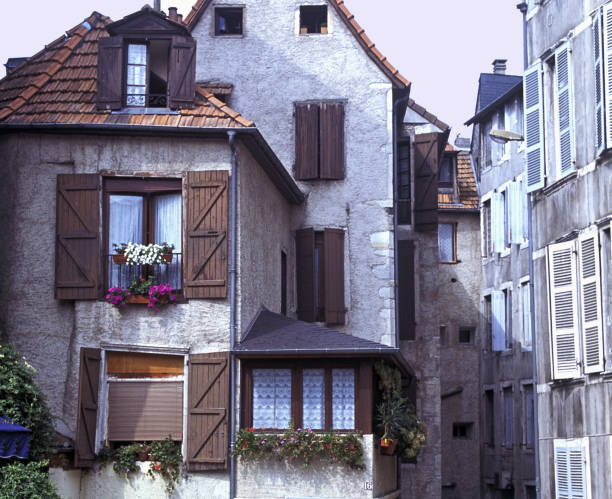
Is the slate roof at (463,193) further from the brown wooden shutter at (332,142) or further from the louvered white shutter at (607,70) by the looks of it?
the louvered white shutter at (607,70)

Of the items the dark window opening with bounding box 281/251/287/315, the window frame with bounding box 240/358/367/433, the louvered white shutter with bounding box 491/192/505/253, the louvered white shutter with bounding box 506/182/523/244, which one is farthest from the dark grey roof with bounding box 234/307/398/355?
the louvered white shutter with bounding box 491/192/505/253

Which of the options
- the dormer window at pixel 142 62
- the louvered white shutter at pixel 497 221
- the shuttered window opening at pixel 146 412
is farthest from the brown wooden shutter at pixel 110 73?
the louvered white shutter at pixel 497 221

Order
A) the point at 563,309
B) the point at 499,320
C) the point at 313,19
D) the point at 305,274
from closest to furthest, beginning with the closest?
the point at 563,309, the point at 305,274, the point at 313,19, the point at 499,320

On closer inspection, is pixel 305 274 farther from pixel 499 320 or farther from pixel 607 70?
pixel 499 320

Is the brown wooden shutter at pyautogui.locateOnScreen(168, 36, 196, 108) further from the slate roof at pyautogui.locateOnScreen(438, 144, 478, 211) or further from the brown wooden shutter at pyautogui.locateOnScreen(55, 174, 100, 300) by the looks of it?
the slate roof at pyautogui.locateOnScreen(438, 144, 478, 211)

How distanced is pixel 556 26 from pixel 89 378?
29.2ft

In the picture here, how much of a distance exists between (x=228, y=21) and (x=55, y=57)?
5224 mm

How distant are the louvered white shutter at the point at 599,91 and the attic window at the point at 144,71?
6.91 meters

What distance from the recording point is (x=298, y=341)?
18.3 metres

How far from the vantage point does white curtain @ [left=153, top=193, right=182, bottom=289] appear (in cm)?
1856

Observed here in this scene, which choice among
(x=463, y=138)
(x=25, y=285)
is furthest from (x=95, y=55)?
(x=463, y=138)

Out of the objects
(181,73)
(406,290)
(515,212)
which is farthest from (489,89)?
(181,73)

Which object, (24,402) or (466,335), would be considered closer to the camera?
(24,402)

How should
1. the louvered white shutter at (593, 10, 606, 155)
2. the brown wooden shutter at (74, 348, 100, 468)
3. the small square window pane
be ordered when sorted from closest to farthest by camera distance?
the louvered white shutter at (593, 10, 606, 155) < the brown wooden shutter at (74, 348, 100, 468) < the small square window pane
